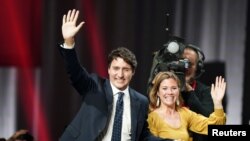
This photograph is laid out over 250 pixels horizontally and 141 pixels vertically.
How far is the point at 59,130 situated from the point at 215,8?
133 cm

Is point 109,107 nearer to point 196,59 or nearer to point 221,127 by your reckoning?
point 221,127

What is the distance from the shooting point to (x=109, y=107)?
2330mm

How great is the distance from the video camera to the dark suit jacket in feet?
1.49

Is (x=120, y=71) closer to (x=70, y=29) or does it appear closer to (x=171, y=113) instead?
(x=70, y=29)

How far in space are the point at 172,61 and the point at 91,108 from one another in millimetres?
668

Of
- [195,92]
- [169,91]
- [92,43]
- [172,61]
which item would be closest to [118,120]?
[169,91]

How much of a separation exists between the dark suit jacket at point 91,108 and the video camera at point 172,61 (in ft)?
1.49

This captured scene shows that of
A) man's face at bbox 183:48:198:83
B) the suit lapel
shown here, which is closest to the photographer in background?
man's face at bbox 183:48:198:83

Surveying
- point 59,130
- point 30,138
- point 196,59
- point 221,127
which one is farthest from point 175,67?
point 59,130

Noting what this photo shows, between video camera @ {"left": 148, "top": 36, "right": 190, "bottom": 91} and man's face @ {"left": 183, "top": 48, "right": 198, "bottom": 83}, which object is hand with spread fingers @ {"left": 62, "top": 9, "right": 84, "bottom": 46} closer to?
video camera @ {"left": 148, "top": 36, "right": 190, "bottom": 91}

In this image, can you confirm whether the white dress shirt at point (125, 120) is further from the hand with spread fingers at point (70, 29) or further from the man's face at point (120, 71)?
the hand with spread fingers at point (70, 29)

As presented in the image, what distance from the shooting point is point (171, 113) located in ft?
8.59

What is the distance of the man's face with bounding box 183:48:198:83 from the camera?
118 inches

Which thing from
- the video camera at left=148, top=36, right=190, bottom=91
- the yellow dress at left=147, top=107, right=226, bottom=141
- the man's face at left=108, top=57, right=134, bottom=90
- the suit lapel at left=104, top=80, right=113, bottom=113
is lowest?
the yellow dress at left=147, top=107, right=226, bottom=141
